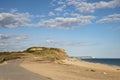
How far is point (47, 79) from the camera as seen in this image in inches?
779

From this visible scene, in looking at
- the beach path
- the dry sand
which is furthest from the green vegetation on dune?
the beach path

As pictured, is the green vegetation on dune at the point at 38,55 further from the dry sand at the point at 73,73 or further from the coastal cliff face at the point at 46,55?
the dry sand at the point at 73,73

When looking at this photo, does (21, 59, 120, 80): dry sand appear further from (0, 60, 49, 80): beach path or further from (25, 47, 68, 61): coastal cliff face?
(25, 47, 68, 61): coastal cliff face

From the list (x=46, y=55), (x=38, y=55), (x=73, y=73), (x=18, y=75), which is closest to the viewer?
(x=18, y=75)

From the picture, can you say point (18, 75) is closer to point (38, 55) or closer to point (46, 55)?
point (46, 55)

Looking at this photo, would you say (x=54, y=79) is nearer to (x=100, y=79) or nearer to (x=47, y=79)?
(x=47, y=79)

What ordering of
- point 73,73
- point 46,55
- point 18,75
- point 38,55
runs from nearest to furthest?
point 18,75
point 73,73
point 46,55
point 38,55

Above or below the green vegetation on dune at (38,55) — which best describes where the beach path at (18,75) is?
above

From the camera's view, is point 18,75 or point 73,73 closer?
point 18,75

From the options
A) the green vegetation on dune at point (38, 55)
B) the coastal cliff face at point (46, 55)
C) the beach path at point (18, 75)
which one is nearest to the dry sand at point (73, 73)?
the beach path at point (18, 75)

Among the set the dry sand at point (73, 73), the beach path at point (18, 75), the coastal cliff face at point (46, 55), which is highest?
the beach path at point (18, 75)

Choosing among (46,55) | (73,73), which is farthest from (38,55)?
(73,73)

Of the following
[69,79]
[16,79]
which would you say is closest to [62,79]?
[69,79]

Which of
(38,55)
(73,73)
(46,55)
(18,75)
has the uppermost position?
(18,75)
